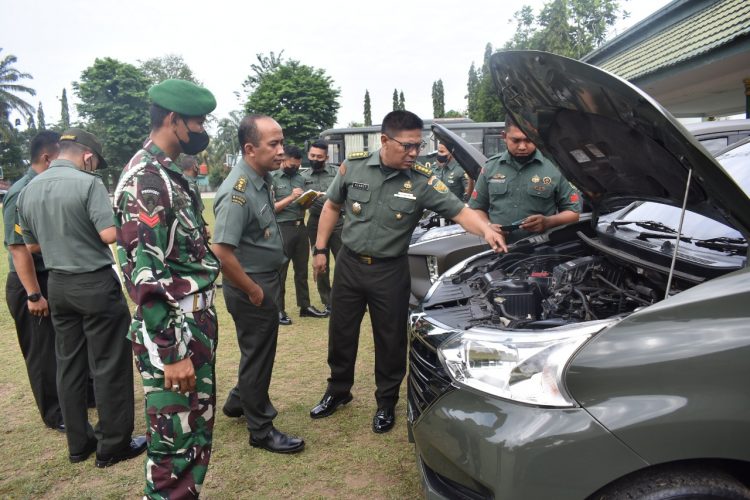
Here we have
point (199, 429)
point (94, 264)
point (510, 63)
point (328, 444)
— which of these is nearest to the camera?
point (199, 429)

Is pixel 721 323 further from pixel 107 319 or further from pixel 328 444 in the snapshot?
pixel 107 319

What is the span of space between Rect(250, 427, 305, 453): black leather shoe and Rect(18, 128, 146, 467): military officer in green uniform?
714mm

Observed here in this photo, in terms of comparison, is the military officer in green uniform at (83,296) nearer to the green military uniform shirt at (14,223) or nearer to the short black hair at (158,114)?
the green military uniform shirt at (14,223)

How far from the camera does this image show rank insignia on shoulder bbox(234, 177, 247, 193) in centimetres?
270

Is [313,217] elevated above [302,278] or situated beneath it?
elevated above

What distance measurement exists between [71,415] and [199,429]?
1.28 metres

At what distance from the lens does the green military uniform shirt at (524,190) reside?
3.74 metres

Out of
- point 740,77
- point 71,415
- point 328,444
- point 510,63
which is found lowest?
point 328,444

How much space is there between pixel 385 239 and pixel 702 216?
5.19 ft

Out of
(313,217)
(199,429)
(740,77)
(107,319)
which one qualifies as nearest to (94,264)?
(107,319)

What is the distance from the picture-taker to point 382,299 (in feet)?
10.1

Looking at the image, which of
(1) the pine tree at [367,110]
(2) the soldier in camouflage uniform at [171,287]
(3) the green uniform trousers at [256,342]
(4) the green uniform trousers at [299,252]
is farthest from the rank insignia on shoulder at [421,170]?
(1) the pine tree at [367,110]

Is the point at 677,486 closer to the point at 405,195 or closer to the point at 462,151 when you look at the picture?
the point at 405,195

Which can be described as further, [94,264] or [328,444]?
[328,444]
